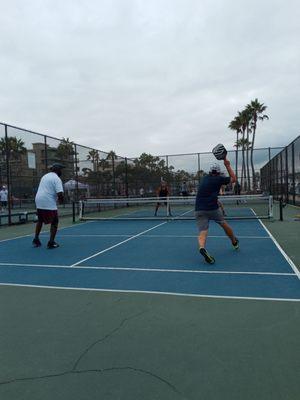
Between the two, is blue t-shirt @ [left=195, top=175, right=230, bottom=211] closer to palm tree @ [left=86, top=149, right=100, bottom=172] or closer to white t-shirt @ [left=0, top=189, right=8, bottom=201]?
white t-shirt @ [left=0, top=189, right=8, bottom=201]

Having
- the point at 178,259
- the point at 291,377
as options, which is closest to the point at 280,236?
the point at 178,259

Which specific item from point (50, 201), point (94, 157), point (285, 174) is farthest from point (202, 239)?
point (94, 157)

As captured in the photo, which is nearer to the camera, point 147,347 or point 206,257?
point 147,347

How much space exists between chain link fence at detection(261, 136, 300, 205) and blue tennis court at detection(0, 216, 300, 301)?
6339mm

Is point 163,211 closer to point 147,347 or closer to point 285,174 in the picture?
point 285,174

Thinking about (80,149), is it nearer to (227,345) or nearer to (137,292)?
(137,292)

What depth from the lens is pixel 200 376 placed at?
277cm

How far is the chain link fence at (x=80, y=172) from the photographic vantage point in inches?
598

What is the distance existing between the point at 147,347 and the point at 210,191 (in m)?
4.12

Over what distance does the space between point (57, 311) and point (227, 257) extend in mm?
3728

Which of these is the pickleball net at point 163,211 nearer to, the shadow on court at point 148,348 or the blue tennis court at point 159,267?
the blue tennis court at point 159,267

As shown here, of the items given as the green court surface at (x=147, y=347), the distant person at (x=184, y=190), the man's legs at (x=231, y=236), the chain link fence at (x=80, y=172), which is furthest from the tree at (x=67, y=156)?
the green court surface at (x=147, y=347)

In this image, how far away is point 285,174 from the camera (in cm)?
2156

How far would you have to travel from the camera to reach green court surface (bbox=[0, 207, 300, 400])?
8.69 feet
